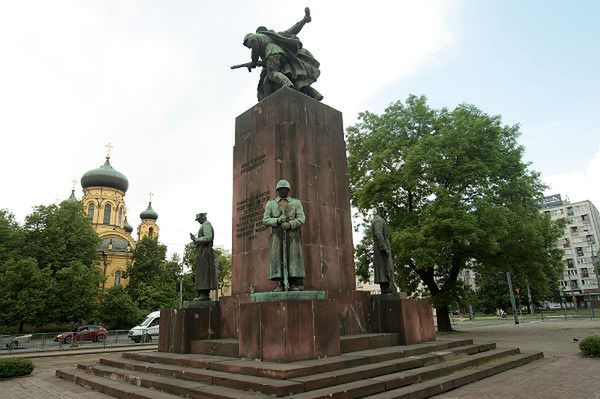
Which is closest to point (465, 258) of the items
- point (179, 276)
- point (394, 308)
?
point (394, 308)

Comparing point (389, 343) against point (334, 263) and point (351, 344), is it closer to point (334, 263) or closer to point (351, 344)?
point (351, 344)

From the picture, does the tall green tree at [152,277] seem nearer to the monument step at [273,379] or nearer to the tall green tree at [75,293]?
the tall green tree at [75,293]

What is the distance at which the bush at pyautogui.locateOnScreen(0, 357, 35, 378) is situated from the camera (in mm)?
10781

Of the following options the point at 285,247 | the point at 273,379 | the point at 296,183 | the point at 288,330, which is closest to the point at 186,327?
the point at 285,247

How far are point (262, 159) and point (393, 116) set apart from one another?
16423mm

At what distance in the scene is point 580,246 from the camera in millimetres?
79188

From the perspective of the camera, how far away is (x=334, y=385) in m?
6.20

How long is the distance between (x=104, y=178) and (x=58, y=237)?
22.7 m

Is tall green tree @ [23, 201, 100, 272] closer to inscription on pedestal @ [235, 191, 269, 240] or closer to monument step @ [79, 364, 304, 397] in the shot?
inscription on pedestal @ [235, 191, 269, 240]

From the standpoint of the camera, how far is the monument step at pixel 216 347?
821cm

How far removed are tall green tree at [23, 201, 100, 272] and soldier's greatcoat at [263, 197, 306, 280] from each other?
3981cm

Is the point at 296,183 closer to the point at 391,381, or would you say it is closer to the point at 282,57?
the point at 282,57

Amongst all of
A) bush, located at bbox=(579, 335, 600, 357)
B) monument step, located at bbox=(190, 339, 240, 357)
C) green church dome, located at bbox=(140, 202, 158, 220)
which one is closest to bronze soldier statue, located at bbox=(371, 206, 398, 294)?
monument step, located at bbox=(190, 339, 240, 357)


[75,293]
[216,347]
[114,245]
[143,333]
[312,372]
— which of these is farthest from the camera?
[114,245]
